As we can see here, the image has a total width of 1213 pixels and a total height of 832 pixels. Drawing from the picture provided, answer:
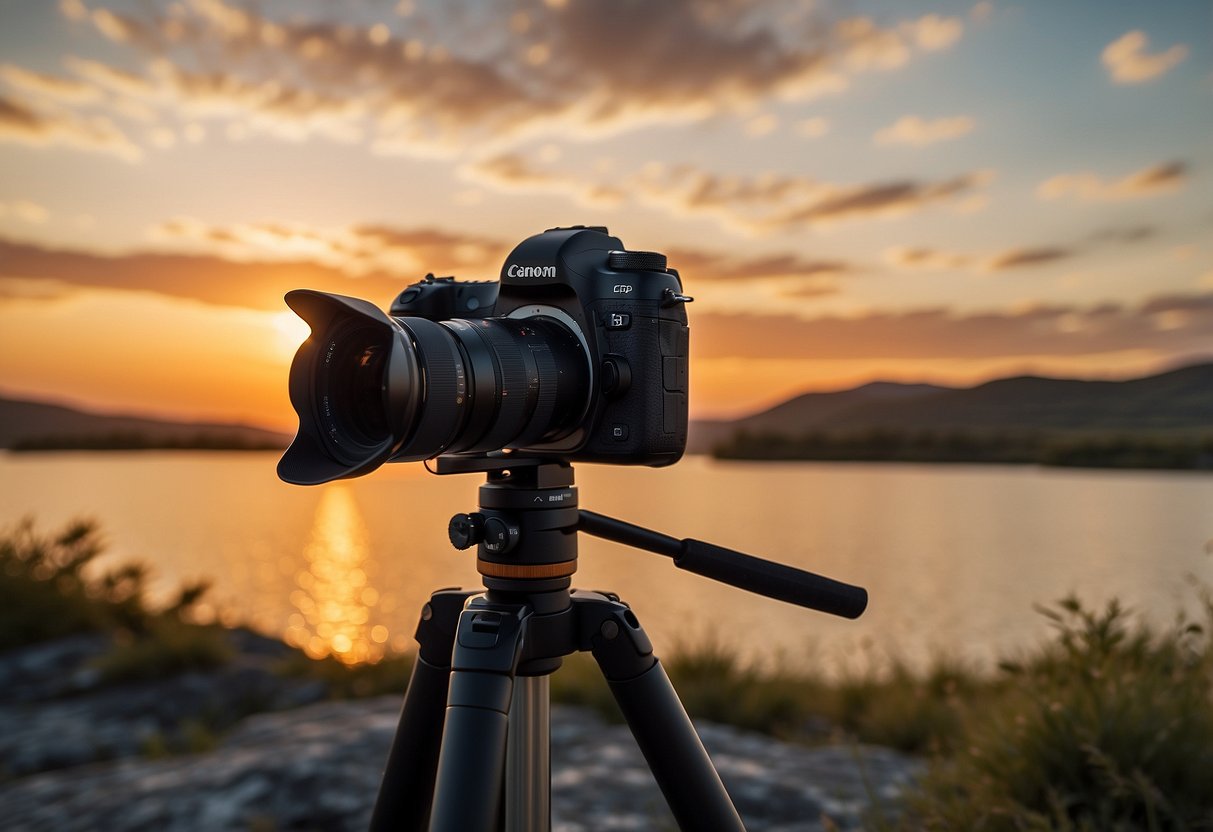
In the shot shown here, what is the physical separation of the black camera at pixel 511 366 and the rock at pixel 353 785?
4.68 feet

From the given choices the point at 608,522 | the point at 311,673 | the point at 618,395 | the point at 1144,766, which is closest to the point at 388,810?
the point at 608,522

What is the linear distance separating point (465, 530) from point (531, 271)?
1.91 feet

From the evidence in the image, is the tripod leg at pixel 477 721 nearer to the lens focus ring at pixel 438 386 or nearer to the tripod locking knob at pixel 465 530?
the tripod locking knob at pixel 465 530

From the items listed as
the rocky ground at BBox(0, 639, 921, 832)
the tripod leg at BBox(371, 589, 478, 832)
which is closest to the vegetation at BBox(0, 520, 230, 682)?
the rocky ground at BBox(0, 639, 921, 832)

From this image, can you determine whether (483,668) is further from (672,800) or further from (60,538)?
(60,538)

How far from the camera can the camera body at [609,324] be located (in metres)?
2.00

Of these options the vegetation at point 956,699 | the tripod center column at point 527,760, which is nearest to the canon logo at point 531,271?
the tripod center column at point 527,760

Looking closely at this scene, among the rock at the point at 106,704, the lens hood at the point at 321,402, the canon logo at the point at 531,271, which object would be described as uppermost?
the canon logo at the point at 531,271

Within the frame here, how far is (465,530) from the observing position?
1.83 m

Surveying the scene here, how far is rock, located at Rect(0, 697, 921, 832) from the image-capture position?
304 centimetres

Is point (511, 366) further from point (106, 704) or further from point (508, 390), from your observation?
point (106, 704)

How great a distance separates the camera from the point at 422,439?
162 centimetres

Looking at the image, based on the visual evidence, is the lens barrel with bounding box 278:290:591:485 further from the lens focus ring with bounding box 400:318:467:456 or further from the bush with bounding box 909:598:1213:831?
the bush with bounding box 909:598:1213:831

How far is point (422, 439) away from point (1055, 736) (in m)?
2.11
